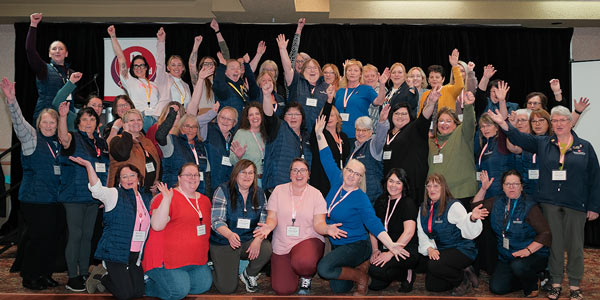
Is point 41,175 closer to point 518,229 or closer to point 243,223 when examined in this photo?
point 243,223

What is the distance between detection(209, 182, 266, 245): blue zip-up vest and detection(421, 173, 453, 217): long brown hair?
1.35 m

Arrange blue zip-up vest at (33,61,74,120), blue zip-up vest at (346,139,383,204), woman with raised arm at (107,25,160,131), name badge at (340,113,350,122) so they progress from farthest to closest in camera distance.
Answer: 1. woman with raised arm at (107,25,160,131)
2. name badge at (340,113,350,122)
3. blue zip-up vest at (33,61,74,120)
4. blue zip-up vest at (346,139,383,204)

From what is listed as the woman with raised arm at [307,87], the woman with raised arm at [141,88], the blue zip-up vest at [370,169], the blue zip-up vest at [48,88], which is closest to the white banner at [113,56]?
the woman with raised arm at [141,88]

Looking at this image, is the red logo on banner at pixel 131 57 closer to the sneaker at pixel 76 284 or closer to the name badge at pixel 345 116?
the name badge at pixel 345 116

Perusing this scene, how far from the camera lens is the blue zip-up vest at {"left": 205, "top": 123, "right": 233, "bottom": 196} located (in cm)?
477

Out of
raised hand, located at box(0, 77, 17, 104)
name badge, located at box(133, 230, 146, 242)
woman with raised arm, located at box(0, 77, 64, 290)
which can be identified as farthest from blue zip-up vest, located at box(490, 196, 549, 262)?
raised hand, located at box(0, 77, 17, 104)

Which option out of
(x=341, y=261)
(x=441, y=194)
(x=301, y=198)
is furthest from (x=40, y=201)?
(x=441, y=194)

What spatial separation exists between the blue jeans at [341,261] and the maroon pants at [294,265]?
0.08 metres

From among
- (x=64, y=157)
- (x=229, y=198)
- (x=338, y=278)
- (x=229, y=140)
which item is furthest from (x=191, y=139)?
(x=338, y=278)

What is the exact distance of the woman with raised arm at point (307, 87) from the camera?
195 inches

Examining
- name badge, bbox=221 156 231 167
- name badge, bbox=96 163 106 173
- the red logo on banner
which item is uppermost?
the red logo on banner

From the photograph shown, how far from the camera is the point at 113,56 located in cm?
787

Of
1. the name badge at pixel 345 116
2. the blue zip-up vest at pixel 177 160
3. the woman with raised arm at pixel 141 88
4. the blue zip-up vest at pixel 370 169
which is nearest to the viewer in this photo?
the blue zip-up vest at pixel 177 160

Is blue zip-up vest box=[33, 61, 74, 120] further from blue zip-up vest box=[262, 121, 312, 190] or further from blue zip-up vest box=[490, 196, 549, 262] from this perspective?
blue zip-up vest box=[490, 196, 549, 262]
